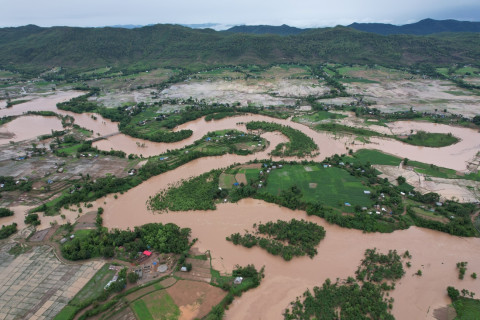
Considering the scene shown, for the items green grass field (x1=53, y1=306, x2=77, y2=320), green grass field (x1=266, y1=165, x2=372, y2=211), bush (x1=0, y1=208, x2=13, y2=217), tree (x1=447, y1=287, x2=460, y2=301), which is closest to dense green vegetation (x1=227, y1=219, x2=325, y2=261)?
green grass field (x1=266, y1=165, x2=372, y2=211)

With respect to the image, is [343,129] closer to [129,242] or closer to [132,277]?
[129,242]

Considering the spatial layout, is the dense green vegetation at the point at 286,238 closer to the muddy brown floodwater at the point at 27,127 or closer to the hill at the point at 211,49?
the muddy brown floodwater at the point at 27,127

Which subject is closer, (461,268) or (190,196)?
(461,268)

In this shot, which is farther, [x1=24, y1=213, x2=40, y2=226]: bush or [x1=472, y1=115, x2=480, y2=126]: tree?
[x1=472, y1=115, x2=480, y2=126]: tree

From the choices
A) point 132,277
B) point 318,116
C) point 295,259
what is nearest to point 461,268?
point 295,259

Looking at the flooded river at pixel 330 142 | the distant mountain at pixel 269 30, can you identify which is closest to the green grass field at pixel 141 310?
the flooded river at pixel 330 142

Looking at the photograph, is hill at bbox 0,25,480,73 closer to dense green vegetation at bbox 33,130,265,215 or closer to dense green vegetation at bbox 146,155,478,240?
dense green vegetation at bbox 33,130,265,215
